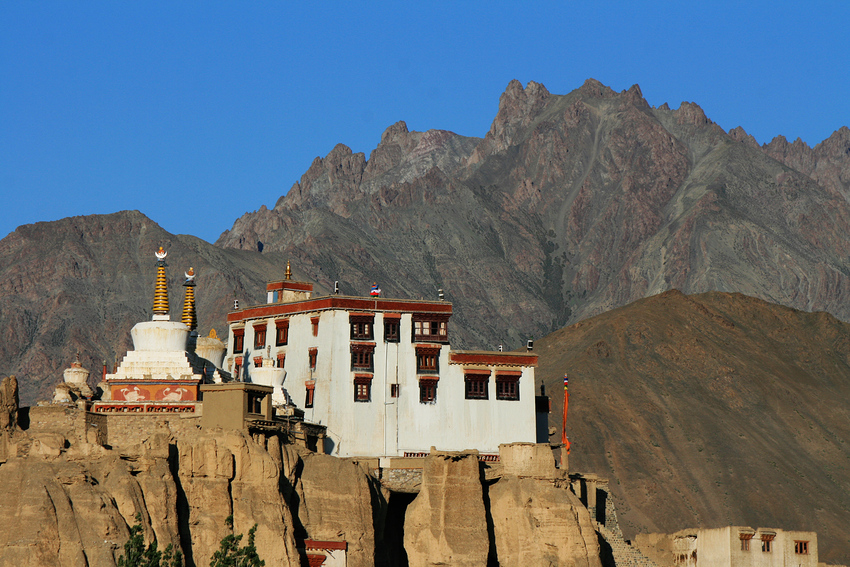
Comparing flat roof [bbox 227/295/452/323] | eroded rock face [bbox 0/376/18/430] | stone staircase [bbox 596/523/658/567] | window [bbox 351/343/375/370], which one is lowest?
stone staircase [bbox 596/523/658/567]

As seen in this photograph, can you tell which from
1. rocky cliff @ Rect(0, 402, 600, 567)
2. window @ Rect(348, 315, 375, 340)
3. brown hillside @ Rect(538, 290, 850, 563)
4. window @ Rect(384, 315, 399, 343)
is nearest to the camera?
rocky cliff @ Rect(0, 402, 600, 567)

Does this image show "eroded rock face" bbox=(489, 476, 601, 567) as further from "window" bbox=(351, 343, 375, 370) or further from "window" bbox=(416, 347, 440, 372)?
"window" bbox=(351, 343, 375, 370)

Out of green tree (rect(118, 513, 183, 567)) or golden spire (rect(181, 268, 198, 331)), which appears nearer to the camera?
green tree (rect(118, 513, 183, 567))

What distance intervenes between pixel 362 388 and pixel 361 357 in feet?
6.21

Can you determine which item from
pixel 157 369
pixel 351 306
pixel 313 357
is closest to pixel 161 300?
pixel 157 369

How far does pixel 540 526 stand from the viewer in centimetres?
7631

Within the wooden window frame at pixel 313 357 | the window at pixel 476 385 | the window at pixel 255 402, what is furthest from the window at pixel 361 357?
the window at pixel 255 402

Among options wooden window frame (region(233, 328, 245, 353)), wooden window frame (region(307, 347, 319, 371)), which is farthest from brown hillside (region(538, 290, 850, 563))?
wooden window frame (region(307, 347, 319, 371))

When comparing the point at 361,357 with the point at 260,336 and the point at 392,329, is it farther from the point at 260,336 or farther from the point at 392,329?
the point at 260,336

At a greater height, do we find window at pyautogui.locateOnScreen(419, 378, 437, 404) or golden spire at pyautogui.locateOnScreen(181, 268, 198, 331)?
golden spire at pyautogui.locateOnScreen(181, 268, 198, 331)

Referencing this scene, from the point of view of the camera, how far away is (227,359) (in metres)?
91.3

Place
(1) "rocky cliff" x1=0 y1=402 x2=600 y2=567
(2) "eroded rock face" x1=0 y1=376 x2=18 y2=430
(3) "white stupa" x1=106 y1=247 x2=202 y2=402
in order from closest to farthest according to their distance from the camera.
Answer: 1. (1) "rocky cliff" x1=0 y1=402 x2=600 y2=567
2. (2) "eroded rock face" x1=0 y1=376 x2=18 y2=430
3. (3) "white stupa" x1=106 y1=247 x2=202 y2=402

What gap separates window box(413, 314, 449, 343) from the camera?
88.9 metres

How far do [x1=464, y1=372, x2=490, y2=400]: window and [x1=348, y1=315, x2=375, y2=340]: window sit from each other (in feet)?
22.0
